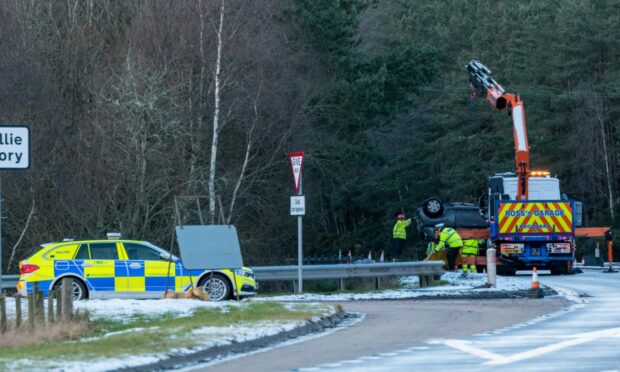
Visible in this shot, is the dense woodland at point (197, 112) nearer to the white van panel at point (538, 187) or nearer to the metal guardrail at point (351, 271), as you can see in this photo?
the metal guardrail at point (351, 271)

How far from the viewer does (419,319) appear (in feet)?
70.4

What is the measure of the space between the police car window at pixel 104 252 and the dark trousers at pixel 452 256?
13216 millimetres

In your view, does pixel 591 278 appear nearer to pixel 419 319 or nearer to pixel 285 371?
pixel 419 319

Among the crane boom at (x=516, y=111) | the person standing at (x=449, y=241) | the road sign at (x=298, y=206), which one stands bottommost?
the person standing at (x=449, y=241)

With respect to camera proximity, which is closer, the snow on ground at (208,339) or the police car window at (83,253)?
the snow on ground at (208,339)

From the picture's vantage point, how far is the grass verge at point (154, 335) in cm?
1445

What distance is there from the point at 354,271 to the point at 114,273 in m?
7.32

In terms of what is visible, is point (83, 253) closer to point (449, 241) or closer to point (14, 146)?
point (14, 146)

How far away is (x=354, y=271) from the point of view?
108 feet

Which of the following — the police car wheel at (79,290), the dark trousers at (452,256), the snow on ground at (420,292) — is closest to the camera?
the police car wheel at (79,290)

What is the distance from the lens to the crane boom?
133 ft

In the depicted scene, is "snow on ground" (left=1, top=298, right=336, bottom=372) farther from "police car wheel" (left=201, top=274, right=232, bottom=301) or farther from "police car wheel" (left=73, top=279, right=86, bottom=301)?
"police car wheel" (left=201, top=274, right=232, bottom=301)

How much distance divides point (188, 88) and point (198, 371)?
31.4 metres

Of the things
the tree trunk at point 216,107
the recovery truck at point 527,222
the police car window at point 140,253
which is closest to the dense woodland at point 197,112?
the tree trunk at point 216,107
